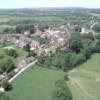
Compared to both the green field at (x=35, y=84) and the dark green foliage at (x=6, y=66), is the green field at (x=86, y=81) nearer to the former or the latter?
the green field at (x=35, y=84)

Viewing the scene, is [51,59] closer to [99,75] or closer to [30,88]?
[99,75]

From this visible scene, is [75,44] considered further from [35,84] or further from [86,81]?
[35,84]

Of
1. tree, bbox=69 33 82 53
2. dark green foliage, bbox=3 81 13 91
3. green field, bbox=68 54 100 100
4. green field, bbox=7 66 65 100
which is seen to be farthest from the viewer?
tree, bbox=69 33 82 53

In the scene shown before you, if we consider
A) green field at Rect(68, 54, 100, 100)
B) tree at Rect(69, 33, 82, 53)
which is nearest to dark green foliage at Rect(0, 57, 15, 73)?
green field at Rect(68, 54, 100, 100)

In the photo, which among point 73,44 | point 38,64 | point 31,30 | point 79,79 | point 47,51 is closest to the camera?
point 79,79

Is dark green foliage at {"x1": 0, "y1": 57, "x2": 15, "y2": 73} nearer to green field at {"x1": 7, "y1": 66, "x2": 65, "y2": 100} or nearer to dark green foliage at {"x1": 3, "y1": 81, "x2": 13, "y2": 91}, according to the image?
green field at {"x1": 7, "y1": 66, "x2": 65, "y2": 100}

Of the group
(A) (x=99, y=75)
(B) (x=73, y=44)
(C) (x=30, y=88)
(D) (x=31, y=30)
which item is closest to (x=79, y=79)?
(A) (x=99, y=75)
